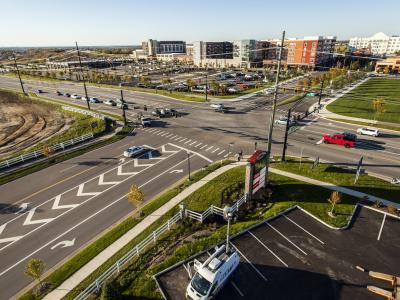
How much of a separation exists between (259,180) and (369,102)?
5978cm

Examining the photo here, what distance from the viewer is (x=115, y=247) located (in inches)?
850

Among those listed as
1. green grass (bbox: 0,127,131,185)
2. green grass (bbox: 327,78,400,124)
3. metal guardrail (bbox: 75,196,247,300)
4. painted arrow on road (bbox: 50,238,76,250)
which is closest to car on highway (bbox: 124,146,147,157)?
green grass (bbox: 0,127,131,185)

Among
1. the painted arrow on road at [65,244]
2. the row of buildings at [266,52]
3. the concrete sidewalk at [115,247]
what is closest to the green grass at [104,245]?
the concrete sidewalk at [115,247]

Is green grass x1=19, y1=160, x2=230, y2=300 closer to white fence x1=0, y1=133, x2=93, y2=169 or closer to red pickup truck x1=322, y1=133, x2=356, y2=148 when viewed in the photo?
white fence x1=0, y1=133, x2=93, y2=169

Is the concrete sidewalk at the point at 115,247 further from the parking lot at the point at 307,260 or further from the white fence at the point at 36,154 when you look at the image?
the white fence at the point at 36,154

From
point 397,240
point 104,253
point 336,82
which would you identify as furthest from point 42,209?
point 336,82

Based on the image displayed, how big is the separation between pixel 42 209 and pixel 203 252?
18.3 m

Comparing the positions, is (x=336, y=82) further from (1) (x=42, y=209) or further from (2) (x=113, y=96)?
(1) (x=42, y=209)

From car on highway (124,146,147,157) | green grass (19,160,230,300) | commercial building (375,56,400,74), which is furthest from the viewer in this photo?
commercial building (375,56,400,74)

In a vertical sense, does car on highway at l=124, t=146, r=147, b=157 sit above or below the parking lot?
above

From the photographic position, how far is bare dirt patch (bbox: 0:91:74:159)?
47.6 meters

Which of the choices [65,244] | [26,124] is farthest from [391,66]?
[65,244]

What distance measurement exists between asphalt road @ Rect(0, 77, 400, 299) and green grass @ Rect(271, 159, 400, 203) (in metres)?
3.67

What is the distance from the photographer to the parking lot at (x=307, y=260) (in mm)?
17375
